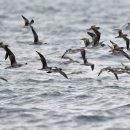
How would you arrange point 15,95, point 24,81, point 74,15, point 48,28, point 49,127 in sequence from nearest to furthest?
1. point 49,127
2. point 15,95
3. point 24,81
4. point 48,28
5. point 74,15

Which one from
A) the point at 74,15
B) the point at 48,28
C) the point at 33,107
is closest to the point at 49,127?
the point at 33,107

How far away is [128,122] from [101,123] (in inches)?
35.8

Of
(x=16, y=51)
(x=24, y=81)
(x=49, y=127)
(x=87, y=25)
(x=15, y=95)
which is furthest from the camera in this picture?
(x=87, y=25)

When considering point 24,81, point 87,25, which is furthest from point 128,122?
point 87,25

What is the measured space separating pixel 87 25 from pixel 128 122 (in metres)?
35.6

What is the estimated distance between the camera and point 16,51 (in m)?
36.9

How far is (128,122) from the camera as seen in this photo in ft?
67.9

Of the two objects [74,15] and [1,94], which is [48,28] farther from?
[1,94]

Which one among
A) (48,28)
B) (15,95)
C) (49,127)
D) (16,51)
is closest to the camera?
(49,127)

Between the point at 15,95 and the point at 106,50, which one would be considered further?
the point at 106,50

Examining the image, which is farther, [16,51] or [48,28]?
[48,28]

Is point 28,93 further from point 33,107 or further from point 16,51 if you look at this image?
point 16,51

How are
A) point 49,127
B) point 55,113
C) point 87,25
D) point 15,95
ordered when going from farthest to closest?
point 87,25 < point 15,95 < point 55,113 < point 49,127

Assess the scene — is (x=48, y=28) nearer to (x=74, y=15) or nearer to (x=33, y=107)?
(x=74, y=15)
